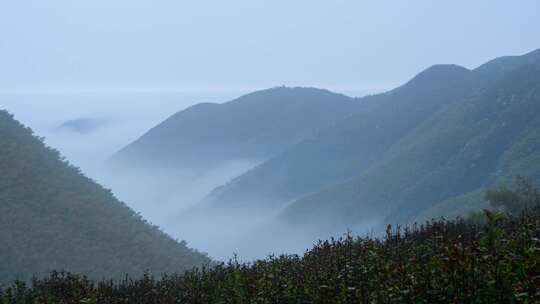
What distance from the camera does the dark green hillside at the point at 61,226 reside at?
2175cm

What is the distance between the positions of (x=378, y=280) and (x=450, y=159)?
110328mm

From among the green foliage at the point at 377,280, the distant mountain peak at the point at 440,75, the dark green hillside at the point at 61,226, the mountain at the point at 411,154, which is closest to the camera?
the green foliage at the point at 377,280

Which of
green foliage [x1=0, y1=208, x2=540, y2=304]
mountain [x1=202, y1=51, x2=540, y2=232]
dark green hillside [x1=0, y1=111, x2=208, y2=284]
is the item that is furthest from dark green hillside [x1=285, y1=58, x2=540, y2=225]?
A: green foliage [x1=0, y1=208, x2=540, y2=304]

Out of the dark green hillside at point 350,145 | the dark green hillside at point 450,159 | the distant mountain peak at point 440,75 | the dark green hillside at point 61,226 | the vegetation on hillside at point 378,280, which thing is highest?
the distant mountain peak at point 440,75

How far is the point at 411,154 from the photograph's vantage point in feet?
415

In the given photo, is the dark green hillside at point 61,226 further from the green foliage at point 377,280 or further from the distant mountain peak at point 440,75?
the distant mountain peak at point 440,75

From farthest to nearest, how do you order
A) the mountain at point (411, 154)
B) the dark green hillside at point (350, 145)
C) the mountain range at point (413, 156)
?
the dark green hillside at point (350, 145)
the mountain at point (411, 154)
the mountain range at point (413, 156)

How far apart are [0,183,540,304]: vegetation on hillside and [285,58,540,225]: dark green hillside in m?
75.7

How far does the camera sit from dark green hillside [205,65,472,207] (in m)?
160

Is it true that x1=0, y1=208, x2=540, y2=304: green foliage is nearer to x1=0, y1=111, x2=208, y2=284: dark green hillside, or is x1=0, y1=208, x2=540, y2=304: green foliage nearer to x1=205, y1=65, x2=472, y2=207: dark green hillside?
x1=0, y1=111, x2=208, y2=284: dark green hillside

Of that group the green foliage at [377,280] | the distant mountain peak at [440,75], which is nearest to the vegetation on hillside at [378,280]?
the green foliage at [377,280]

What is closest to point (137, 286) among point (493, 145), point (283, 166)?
point (493, 145)

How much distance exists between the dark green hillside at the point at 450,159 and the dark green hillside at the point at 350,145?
17.2m

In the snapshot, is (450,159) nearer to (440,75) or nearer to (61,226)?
(440,75)
